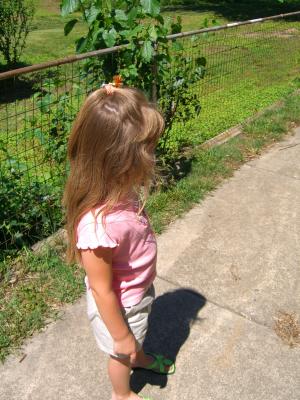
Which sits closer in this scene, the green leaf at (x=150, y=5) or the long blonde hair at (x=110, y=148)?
the long blonde hair at (x=110, y=148)

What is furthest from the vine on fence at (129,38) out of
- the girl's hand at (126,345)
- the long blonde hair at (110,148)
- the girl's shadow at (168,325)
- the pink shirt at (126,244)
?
the girl's hand at (126,345)

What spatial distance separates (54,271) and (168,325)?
0.80m

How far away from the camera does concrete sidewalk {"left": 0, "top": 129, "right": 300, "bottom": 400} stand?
90.4 inches

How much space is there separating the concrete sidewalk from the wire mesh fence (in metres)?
0.85

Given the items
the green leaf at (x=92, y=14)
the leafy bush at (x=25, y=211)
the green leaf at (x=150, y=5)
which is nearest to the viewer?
the leafy bush at (x=25, y=211)

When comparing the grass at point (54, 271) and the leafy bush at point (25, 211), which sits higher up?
the leafy bush at point (25, 211)

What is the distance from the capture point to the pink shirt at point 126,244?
64.8 inches

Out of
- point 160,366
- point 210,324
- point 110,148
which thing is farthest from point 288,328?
point 110,148

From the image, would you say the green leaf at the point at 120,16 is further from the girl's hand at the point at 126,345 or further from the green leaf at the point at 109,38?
the girl's hand at the point at 126,345

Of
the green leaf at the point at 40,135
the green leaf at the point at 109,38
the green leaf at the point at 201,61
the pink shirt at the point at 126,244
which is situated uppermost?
the green leaf at the point at 109,38

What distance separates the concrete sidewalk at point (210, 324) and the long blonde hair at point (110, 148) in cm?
97

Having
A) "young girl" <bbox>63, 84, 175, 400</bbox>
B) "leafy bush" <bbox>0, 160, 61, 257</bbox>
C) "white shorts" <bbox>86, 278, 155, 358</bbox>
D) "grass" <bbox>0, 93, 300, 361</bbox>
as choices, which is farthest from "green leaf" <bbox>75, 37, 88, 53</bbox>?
"white shorts" <bbox>86, 278, 155, 358</bbox>

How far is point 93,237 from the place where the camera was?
64.0 inches

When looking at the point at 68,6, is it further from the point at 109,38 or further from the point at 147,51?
the point at 147,51
